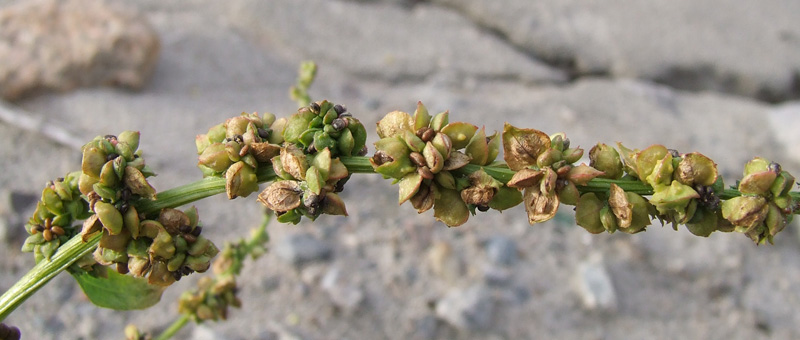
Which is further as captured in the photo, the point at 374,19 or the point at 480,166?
the point at 374,19

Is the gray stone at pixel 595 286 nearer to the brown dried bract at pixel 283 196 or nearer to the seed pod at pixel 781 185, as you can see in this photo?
the seed pod at pixel 781 185

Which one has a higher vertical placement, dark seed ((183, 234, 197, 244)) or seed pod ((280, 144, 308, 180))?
seed pod ((280, 144, 308, 180))

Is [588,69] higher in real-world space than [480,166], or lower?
lower

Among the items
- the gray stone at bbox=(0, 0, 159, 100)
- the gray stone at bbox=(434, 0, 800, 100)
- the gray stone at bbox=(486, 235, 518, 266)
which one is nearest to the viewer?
the gray stone at bbox=(486, 235, 518, 266)

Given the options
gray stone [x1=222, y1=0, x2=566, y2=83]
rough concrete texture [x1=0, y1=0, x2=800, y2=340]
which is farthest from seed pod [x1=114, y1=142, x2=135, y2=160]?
gray stone [x1=222, y1=0, x2=566, y2=83]

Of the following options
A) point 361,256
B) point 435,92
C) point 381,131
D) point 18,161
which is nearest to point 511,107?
point 435,92

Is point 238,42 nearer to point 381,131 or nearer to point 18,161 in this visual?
point 18,161

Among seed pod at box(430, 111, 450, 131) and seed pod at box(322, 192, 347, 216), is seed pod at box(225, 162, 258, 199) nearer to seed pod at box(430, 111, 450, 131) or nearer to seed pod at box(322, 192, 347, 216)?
seed pod at box(322, 192, 347, 216)

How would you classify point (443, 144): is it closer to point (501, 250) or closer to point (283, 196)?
point (283, 196)
